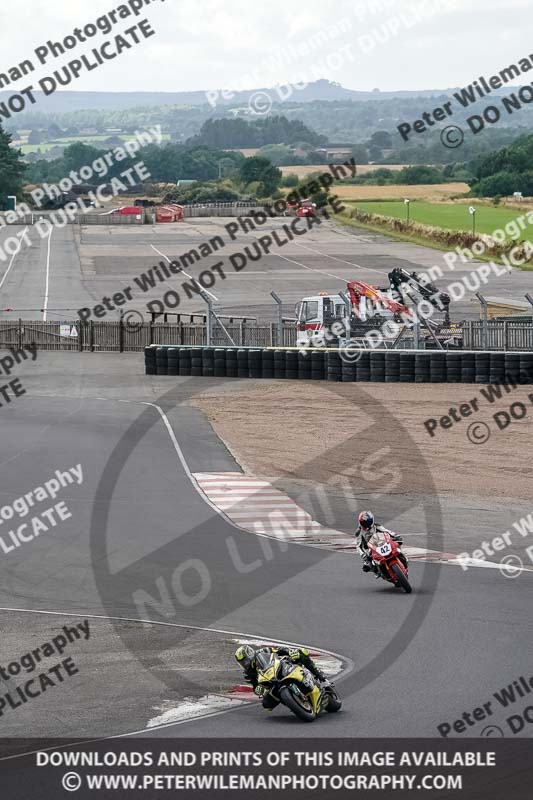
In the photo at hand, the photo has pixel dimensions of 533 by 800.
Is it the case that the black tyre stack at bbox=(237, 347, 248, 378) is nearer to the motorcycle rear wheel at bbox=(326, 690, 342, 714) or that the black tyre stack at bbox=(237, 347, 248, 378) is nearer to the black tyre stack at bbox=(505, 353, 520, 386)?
the black tyre stack at bbox=(505, 353, 520, 386)

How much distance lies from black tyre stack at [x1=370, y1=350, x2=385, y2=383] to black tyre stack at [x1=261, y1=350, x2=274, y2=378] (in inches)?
122

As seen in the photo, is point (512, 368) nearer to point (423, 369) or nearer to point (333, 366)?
point (423, 369)

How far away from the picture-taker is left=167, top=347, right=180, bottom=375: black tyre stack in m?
38.8

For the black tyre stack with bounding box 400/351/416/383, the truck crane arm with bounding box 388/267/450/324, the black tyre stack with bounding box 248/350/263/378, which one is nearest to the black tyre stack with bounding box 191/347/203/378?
the black tyre stack with bounding box 248/350/263/378

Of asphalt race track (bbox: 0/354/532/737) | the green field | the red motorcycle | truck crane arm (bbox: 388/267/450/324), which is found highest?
the green field

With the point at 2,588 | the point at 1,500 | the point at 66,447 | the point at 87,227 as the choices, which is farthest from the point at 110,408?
the point at 87,227

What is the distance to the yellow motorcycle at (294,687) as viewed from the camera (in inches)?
459

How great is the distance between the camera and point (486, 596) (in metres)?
16.8

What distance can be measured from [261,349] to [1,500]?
49.8 ft

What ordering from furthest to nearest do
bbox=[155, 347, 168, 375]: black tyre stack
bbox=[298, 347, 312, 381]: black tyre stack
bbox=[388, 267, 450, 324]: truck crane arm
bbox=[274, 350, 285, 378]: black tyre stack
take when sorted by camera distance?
bbox=[388, 267, 450, 324]: truck crane arm, bbox=[155, 347, 168, 375]: black tyre stack, bbox=[274, 350, 285, 378]: black tyre stack, bbox=[298, 347, 312, 381]: black tyre stack

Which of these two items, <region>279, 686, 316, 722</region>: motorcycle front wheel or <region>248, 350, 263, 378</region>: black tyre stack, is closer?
<region>279, 686, 316, 722</region>: motorcycle front wheel

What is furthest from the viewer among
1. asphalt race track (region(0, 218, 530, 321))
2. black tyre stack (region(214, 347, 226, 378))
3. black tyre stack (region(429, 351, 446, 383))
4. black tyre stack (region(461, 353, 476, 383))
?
asphalt race track (region(0, 218, 530, 321))

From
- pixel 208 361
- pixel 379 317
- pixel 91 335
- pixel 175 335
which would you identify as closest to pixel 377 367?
pixel 379 317

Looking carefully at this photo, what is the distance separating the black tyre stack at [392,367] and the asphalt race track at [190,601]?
6110 mm
